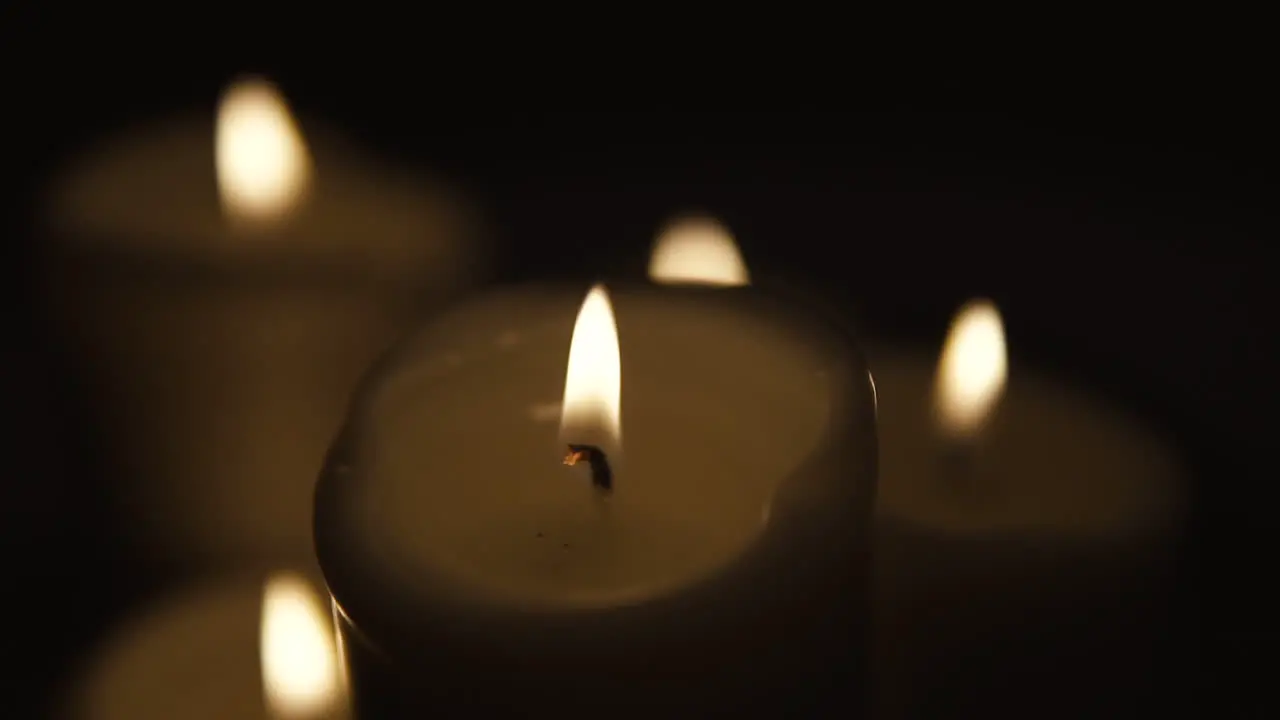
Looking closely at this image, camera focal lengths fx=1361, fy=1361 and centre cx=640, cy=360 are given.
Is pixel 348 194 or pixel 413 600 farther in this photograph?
pixel 348 194

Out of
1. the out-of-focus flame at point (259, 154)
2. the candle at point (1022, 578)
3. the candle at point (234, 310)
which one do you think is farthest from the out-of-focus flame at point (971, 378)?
the out-of-focus flame at point (259, 154)

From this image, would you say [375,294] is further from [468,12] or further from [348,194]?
[468,12]

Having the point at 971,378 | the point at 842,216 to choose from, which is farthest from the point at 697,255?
the point at 842,216

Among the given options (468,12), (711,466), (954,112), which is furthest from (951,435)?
(468,12)

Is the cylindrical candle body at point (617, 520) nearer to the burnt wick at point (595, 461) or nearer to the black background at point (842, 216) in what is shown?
the burnt wick at point (595, 461)

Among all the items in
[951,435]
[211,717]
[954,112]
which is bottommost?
[211,717]

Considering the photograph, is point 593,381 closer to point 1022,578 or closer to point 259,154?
point 1022,578
